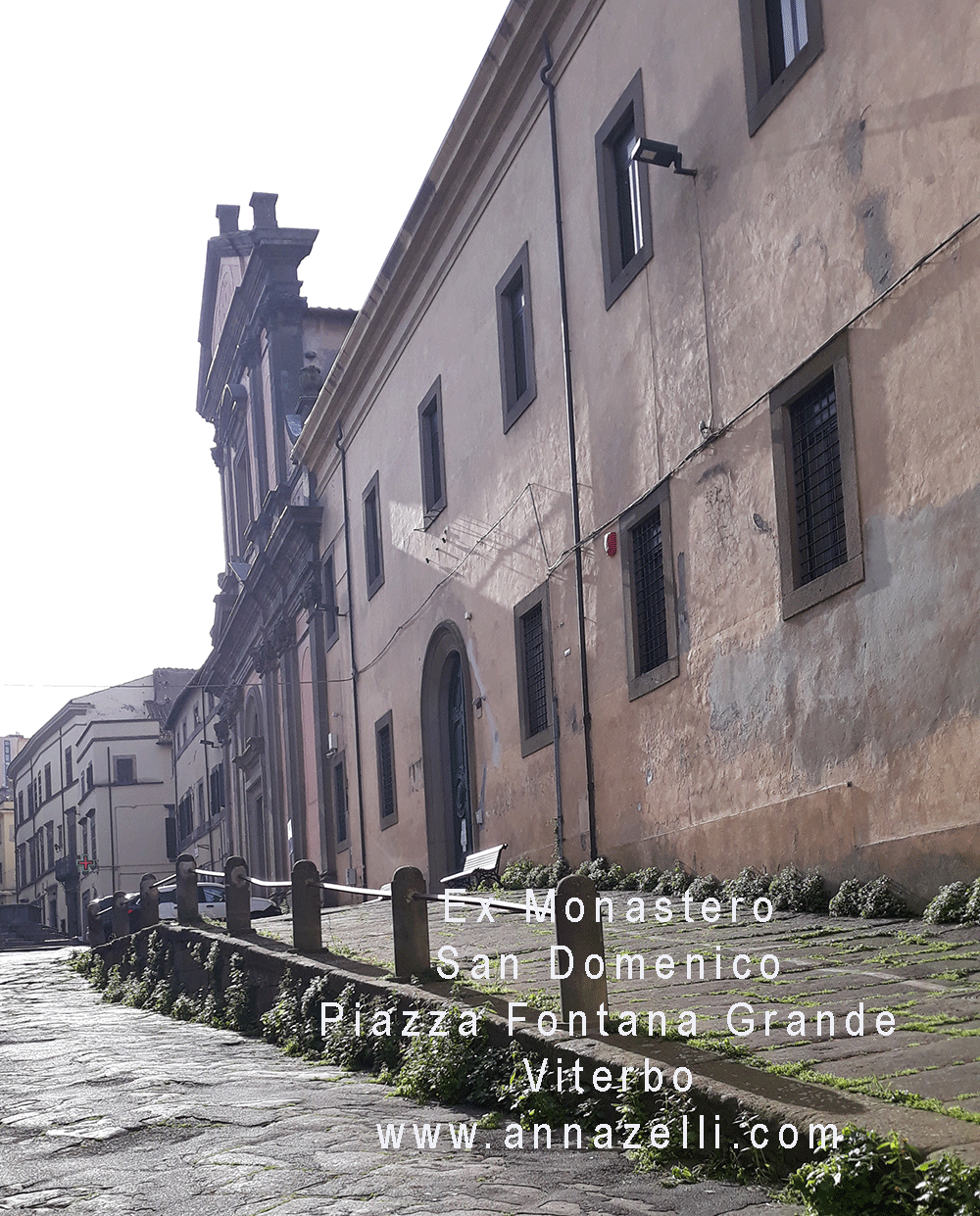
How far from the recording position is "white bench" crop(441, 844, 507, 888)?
52.7 feet

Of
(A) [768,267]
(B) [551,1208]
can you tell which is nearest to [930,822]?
(A) [768,267]

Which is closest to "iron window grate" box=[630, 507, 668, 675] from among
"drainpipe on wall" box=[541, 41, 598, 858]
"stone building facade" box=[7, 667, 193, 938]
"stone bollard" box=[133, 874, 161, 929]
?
"drainpipe on wall" box=[541, 41, 598, 858]

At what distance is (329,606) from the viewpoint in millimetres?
26219

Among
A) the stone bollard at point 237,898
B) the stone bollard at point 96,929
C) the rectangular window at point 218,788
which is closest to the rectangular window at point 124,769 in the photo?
the rectangular window at point 218,788

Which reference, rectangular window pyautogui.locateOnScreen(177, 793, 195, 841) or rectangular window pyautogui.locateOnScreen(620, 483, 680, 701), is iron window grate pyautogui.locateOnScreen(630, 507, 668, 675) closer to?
rectangular window pyautogui.locateOnScreen(620, 483, 680, 701)

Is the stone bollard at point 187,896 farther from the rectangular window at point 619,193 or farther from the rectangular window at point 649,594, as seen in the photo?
the rectangular window at point 619,193

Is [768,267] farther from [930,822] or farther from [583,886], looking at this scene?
[583,886]

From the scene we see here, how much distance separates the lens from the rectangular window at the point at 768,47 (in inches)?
409

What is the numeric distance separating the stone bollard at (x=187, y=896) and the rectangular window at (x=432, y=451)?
604cm

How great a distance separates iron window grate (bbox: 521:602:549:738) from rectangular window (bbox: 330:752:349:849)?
10034 millimetres

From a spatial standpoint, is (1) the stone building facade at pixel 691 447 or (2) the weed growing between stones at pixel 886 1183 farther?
(1) the stone building facade at pixel 691 447

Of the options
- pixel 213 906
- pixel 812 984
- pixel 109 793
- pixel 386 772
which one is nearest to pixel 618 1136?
pixel 812 984

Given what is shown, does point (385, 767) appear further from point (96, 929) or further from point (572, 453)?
point (572, 453)

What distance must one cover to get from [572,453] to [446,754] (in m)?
6.48
